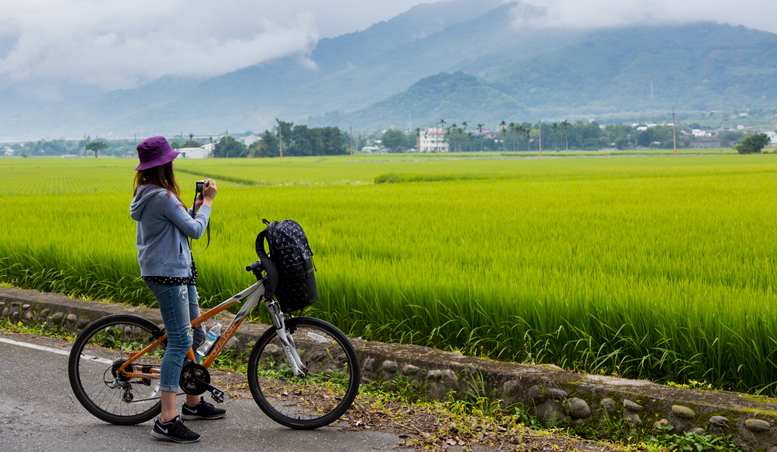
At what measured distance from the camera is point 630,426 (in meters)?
3.83

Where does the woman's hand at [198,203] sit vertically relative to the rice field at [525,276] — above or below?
above

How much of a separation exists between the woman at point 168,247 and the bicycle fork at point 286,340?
20.5 inches

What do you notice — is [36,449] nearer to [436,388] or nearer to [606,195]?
[436,388]

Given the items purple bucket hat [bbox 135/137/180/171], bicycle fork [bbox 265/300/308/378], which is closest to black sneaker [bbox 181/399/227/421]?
bicycle fork [bbox 265/300/308/378]

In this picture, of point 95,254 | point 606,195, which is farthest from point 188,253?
point 606,195

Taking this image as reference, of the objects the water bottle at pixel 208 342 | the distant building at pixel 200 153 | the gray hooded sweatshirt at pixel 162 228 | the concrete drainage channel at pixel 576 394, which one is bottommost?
the concrete drainage channel at pixel 576 394

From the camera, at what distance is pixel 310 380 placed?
14.9ft

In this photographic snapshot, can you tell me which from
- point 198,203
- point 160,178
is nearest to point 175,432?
point 198,203

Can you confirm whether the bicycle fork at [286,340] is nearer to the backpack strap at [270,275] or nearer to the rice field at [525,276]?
the backpack strap at [270,275]

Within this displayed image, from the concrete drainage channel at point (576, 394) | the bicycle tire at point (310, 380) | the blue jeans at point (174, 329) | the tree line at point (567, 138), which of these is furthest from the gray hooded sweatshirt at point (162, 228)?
the tree line at point (567, 138)

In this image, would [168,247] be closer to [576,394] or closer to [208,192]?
[208,192]

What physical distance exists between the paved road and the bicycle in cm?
11

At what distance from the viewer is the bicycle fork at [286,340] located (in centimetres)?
399

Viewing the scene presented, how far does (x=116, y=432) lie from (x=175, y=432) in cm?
50
